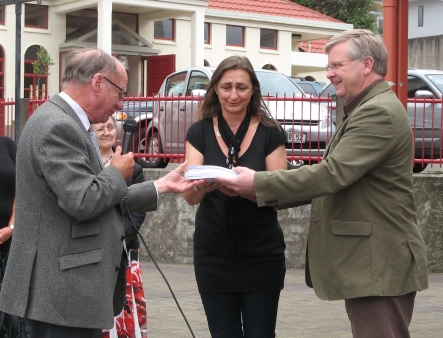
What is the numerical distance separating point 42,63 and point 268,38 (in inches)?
416

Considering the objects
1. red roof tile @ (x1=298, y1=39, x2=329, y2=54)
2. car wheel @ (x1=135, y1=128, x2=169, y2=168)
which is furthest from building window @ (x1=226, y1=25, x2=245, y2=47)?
car wheel @ (x1=135, y1=128, x2=169, y2=168)

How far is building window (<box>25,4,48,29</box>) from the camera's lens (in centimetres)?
2809

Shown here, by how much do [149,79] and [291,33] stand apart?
7.49m

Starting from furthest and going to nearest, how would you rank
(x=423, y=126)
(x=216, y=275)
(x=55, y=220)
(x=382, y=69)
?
(x=423, y=126) → (x=216, y=275) → (x=382, y=69) → (x=55, y=220)

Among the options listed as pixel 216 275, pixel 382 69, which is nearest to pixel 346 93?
pixel 382 69

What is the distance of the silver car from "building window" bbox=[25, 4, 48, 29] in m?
18.2

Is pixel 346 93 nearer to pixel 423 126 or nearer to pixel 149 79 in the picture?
pixel 423 126

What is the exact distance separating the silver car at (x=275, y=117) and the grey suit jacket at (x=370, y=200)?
19.0ft

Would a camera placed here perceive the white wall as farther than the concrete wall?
Yes

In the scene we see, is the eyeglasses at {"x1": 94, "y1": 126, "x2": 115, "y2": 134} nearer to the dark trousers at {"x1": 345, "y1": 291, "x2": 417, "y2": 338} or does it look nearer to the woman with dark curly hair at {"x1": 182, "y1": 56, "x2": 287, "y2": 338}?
the woman with dark curly hair at {"x1": 182, "y1": 56, "x2": 287, "y2": 338}

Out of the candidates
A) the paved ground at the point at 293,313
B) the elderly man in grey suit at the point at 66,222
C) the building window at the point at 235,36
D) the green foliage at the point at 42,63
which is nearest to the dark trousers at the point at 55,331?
the elderly man in grey suit at the point at 66,222

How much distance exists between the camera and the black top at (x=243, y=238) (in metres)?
4.58

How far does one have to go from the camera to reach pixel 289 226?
10.2 meters

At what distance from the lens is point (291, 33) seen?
113 ft
